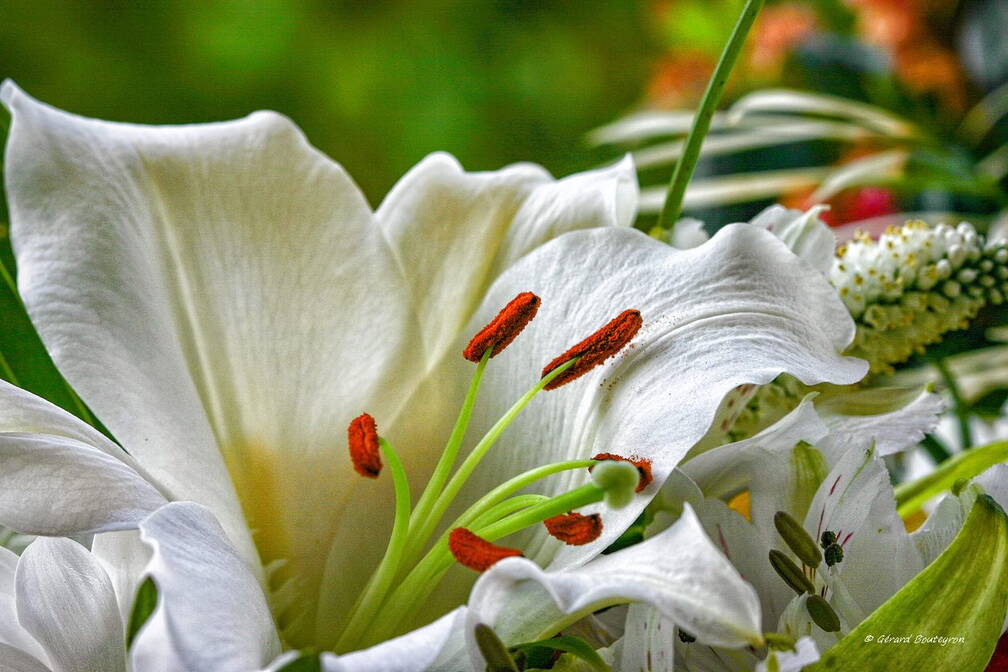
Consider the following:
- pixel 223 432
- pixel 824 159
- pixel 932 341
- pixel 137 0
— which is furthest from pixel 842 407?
pixel 137 0

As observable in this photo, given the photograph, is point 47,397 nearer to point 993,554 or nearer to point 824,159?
point 993,554

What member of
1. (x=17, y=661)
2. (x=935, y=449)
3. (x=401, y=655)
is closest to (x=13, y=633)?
(x=17, y=661)

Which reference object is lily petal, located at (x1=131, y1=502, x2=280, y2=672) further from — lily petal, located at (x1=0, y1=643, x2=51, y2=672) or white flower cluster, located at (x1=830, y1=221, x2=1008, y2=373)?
white flower cluster, located at (x1=830, y1=221, x2=1008, y2=373)

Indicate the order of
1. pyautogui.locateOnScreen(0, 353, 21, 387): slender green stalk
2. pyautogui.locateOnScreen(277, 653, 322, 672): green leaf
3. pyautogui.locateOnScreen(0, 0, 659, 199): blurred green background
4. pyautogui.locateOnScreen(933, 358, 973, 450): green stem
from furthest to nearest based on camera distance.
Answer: pyautogui.locateOnScreen(0, 0, 659, 199): blurred green background, pyautogui.locateOnScreen(933, 358, 973, 450): green stem, pyautogui.locateOnScreen(0, 353, 21, 387): slender green stalk, pyautogui.locateOnScreen(277, 653, 322, 672): green leaf

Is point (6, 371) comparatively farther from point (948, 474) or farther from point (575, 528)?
point (948, 474)

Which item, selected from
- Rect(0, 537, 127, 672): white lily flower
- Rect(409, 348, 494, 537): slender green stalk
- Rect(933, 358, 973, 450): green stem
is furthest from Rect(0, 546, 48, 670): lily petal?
Rect(933, 358, 973, 450): green stem

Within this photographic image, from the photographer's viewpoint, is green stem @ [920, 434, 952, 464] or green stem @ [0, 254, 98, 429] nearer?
green stem @ [0, 254, 98, 429]
